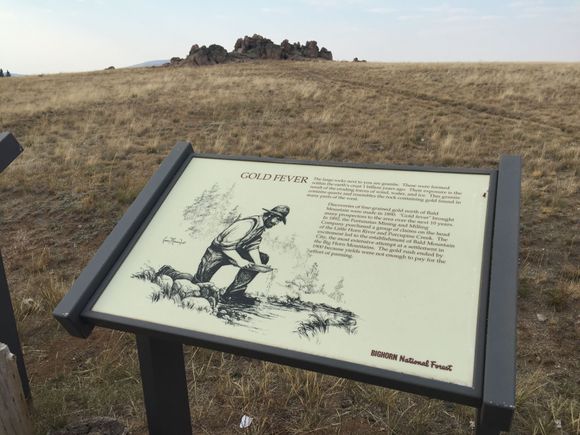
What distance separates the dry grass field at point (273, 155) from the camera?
10.8 ft

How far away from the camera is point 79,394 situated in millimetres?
3400

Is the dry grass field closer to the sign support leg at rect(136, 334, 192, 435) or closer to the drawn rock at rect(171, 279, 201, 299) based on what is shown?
the sign support leg at rect(136, 334, 192, 435)

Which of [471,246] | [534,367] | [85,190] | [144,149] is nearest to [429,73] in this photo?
[144,149]

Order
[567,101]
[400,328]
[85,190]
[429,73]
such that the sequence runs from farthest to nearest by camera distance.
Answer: [429,73]
[567,101]
[85,190]
[400,328]

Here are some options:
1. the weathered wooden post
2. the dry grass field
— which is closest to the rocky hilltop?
the dry grass field

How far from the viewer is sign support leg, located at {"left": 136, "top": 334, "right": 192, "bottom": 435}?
245 centimetres

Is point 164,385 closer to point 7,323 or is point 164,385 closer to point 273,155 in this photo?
point 7,323

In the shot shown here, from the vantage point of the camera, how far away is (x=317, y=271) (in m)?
2.18

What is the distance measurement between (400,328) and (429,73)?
22826 millimetres

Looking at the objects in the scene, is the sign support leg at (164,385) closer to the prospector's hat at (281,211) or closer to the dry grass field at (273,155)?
the dry grass field at (273,155)

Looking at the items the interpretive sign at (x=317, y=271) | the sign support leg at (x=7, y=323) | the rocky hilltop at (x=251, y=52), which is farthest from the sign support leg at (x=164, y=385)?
the rocky hilltop at (x=251, y=52)

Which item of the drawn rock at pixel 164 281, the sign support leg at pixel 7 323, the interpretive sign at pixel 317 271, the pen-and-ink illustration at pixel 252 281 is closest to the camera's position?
the interpretive sign at pixel 317 271

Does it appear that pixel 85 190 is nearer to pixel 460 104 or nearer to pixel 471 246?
pixel 471 246

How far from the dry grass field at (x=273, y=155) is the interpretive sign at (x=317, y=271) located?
130cm
